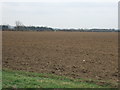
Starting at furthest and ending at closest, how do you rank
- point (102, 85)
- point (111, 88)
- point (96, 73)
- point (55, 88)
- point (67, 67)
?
point (67, 67) < point (96, 73) < point (102, 85) < point (111, 88) < point (55, 88)

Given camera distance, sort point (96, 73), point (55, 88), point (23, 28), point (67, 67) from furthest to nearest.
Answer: point (23, 28)
point (67, 67)
point (96, 73)
point (55, 88)

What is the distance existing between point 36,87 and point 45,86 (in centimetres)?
34

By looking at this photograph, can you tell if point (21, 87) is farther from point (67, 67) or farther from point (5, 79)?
point (67, 67)

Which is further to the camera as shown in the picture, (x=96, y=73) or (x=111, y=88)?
(x=96, y=73)

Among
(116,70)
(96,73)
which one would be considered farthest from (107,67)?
(96,73)

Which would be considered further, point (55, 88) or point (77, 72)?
point (77, 72)

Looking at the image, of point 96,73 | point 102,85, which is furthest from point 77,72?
point 102,85

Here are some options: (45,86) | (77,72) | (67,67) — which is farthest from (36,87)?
(67,67)

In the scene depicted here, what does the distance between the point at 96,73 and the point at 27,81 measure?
15.8 feet

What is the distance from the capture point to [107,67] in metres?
15.6

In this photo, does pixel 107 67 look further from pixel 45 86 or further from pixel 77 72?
pixel 45 86

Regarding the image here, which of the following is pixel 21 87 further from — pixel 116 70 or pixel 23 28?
pixel 23 28

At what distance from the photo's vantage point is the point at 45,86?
904 cm

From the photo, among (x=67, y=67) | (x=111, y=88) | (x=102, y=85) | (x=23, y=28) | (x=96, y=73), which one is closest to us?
(x=111, y=88)
